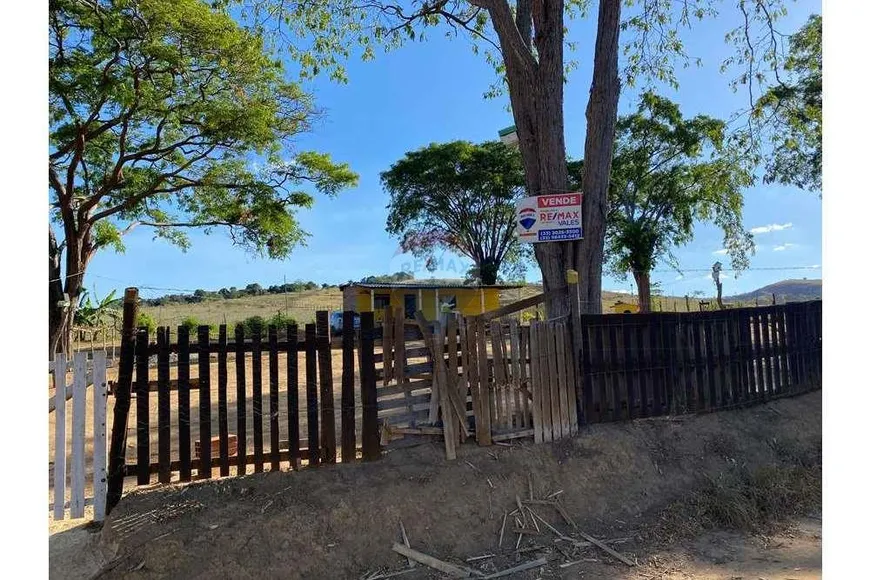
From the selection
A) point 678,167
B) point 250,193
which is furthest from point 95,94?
point 678,167

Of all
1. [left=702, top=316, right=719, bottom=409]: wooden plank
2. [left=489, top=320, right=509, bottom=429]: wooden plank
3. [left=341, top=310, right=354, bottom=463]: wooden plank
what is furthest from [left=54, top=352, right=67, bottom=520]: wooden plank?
[left=702, top=316, right=719, bottom=409]: wooden plank

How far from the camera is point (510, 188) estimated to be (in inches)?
1085

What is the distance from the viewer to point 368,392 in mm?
4742

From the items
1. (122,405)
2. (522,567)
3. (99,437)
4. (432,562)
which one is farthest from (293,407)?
(522,567)

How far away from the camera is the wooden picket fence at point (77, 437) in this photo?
3961mm

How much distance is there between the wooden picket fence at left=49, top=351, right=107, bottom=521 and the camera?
396cm

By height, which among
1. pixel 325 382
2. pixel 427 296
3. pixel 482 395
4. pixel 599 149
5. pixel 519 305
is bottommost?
pixel 482 395

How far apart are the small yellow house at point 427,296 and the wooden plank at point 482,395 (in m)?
23.1

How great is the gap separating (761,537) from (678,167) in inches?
858

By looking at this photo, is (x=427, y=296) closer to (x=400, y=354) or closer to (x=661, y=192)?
(x=661, y=192)

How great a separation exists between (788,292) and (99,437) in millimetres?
12401

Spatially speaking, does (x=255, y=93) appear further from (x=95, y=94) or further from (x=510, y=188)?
(x=510, y=188)

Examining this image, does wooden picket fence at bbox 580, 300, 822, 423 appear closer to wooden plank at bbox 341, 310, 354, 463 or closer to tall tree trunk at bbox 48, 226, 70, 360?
wooden plank at bbox 341, 310, 354, 463

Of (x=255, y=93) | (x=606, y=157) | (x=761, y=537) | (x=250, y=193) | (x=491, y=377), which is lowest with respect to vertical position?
(x=761, y=537)
